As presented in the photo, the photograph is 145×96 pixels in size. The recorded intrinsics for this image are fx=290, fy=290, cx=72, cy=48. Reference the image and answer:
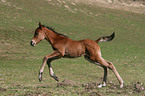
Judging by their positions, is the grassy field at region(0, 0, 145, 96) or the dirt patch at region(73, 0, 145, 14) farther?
the dirt patch at region(73, 0, 145, 14)

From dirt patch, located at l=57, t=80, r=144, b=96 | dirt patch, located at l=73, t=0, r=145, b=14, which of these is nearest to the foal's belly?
dirt patch, located at l=57, t=80, r=144, b=96

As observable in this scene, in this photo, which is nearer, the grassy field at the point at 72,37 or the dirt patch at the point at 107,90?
the dirt patch at the point at 107,90

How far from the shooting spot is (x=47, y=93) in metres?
7.94

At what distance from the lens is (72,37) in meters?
36.2

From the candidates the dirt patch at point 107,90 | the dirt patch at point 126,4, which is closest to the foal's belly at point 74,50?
the dirt patch at point 107,90

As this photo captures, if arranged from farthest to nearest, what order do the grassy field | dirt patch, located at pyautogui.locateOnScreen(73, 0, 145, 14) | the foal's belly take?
dirt patch, located at pyautogui.locateOnScreen(73, 0, 145, 14)
the grassy field
the foal's belly

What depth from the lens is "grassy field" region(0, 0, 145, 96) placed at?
15.5m

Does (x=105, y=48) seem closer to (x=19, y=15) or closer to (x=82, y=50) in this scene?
(x=19, y=15)

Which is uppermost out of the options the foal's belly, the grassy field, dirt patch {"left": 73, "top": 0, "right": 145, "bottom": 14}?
the foal's belly

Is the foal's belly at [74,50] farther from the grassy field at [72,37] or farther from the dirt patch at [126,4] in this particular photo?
the dirt patch at [126,4]

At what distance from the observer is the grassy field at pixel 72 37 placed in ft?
51.0

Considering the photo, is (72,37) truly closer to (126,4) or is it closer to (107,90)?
(107,90)

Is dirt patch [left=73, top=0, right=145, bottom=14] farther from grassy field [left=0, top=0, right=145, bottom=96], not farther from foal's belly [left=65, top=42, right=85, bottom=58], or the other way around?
foal's belly [left=65, top=42, right=85, bottom=58]

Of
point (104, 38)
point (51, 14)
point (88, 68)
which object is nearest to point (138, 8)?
point (51, 14)
